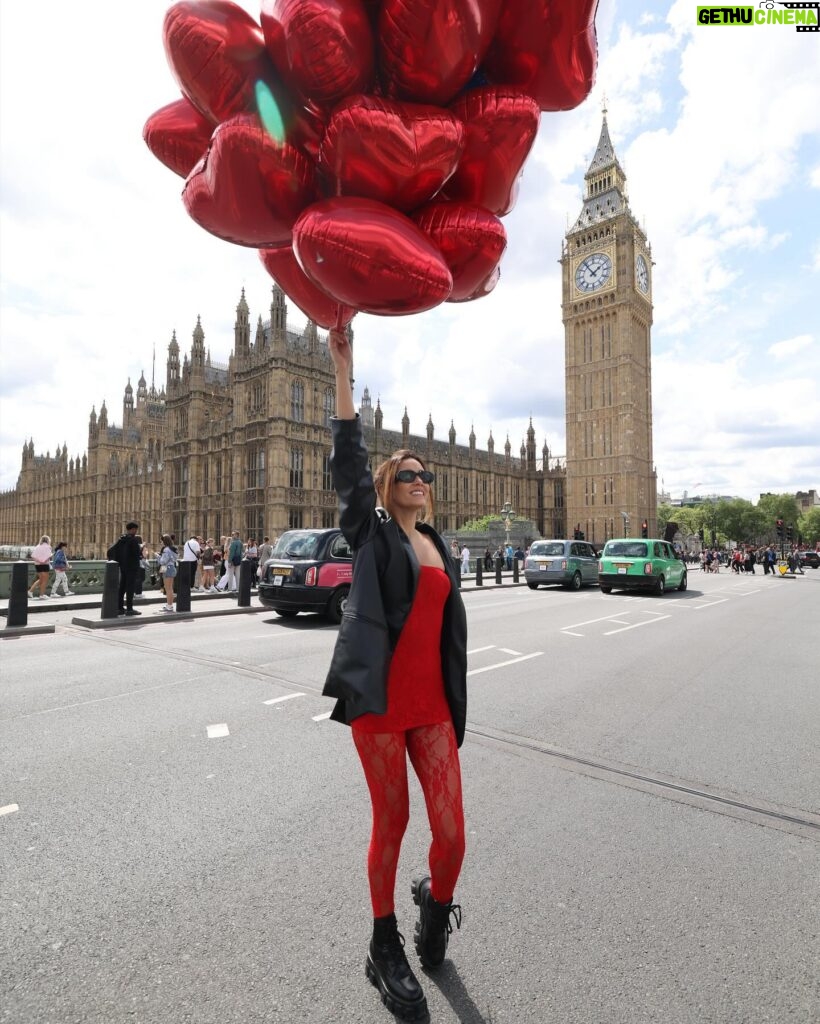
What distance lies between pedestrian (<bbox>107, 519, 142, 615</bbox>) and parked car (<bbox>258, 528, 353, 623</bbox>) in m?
2.77

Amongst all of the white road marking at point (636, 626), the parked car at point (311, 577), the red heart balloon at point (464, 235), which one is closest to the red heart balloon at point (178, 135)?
the red heart balloon at point (464, 235)

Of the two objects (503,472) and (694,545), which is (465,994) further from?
(694,545)

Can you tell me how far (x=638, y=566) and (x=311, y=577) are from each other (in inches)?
428

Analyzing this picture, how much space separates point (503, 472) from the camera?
68.8 m

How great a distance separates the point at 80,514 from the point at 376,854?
8194 cm

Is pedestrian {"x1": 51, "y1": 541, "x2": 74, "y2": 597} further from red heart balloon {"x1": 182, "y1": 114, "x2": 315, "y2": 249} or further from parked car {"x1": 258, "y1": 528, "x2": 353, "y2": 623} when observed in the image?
red heart balloon {"x1": 182, "y1": 114, "x2": 315, "y2": 249}

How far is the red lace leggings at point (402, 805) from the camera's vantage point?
6.37 ft

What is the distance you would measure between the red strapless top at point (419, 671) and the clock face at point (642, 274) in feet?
242

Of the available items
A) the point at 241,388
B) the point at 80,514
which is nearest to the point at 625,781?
the point at 241,388

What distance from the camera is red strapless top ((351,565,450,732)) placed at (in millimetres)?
1966

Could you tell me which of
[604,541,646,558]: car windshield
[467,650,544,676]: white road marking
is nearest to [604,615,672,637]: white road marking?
[467,650,544,676]: white road marking

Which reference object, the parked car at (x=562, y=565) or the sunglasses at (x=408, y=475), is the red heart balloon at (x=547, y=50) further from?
the parked car at (x=562, y=565)

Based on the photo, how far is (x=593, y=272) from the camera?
68250 millimetres

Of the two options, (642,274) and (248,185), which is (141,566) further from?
(642,274)
